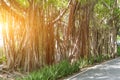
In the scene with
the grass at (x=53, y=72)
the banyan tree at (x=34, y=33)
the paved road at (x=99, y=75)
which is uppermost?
the banyan tree at (x=34, y=33)

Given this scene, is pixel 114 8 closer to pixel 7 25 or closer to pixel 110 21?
pixel 110 21

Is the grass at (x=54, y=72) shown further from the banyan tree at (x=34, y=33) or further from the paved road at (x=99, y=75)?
the banyan tree at (x=34, y=33)

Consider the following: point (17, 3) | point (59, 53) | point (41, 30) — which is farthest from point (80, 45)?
point (17, 3)

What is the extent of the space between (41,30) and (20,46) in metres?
1.25

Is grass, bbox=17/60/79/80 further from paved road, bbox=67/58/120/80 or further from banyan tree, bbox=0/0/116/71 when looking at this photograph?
banyan tree, bbox=0/0/116/71

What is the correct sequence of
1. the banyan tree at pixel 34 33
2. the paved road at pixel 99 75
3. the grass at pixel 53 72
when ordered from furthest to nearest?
the banyan tree at pixel 34 33 → the paved road at pixel 99 75 → the grass at pixel 53 72

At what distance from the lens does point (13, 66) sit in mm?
13141

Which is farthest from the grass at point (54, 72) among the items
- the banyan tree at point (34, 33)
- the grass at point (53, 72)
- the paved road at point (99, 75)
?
the banyan tree at point (34, 33)

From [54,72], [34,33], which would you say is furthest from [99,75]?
[34,33]

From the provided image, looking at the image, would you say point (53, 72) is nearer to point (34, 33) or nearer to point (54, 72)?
point (54, 72)

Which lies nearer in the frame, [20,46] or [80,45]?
[20,46]

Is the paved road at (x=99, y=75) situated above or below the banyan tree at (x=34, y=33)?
below

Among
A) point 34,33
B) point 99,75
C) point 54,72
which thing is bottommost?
point 99,75

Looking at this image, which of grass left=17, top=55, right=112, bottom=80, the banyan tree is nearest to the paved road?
grass left=17, top=55, right=112, bottom=80
